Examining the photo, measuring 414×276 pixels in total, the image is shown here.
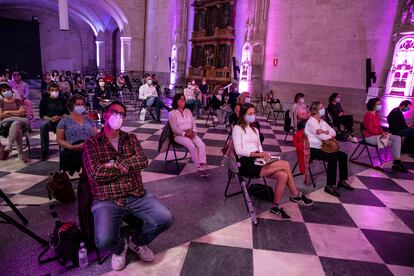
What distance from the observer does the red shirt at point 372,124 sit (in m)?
4.85

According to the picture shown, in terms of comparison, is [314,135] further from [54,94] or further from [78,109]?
[54,94]

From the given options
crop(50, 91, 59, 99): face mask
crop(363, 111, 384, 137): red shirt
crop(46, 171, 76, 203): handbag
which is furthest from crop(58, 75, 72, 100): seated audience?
crop(363, 111, 384, 137): red shirt

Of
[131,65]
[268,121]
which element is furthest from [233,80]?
[131,65]

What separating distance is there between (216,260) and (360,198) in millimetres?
2407

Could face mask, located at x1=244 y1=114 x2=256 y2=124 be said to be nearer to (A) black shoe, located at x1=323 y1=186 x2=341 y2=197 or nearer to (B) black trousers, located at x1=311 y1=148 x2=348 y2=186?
(B) black trousers, located at x1=311 y1=148 x2=348 y2=186

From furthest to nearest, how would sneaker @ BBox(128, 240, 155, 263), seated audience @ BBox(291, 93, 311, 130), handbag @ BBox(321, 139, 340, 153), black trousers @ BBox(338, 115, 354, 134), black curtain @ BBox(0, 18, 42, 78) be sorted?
1. black curtain @ BBox(0, 18, 42, 78)
2. black trousers @ BBox(338, 115, 354, 134)
3. seated audience @ BBox(291, 93, 311, 130)
4. handbag @ BBox(321, 139, 340, 153)
5. sneaker @ BBox(128, 240, 155, 263)

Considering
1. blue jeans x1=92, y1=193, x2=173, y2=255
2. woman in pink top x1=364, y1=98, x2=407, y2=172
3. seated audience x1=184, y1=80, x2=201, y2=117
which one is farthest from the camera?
seated audience x1=184, y1=80, x2=201, y2=117

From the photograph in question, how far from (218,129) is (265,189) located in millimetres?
3933

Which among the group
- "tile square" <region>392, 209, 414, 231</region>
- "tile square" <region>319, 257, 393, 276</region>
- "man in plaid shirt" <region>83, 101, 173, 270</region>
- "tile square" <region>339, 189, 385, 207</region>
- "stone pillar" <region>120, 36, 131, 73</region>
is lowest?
"tile square" <region>392, 209, 414, 231</region>

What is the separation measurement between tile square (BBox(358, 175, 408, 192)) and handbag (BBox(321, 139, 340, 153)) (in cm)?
91

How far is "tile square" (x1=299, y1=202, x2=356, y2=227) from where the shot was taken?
3023mm

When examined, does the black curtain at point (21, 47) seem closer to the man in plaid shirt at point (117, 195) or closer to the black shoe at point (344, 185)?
the man in plaid shirt at point (117, 195)

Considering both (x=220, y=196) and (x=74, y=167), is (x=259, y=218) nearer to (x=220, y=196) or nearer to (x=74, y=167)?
(x=220, y=196)

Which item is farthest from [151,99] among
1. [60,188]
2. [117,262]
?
[117,262]
